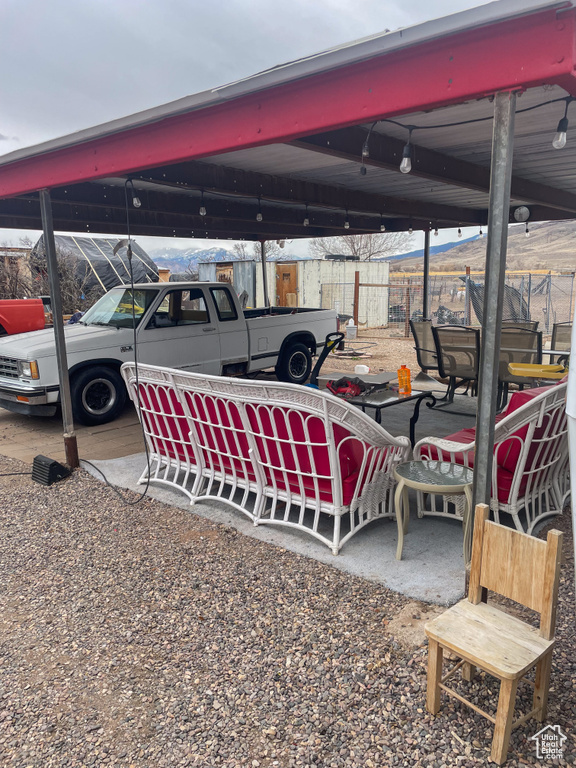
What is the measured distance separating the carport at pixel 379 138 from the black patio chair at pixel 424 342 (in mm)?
1801

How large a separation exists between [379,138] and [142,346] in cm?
408

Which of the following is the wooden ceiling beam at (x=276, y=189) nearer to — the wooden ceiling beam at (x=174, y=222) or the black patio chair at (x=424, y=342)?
the wooden ceiling beam at (x=174, y=222)

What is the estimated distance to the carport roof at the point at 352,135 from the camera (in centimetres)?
237

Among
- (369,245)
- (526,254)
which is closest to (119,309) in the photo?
(369,245)

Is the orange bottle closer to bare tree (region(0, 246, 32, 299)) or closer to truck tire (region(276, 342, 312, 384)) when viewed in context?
truck tire (region(276, 342, 312, 384))

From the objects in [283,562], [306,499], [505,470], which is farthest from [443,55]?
[283,562]

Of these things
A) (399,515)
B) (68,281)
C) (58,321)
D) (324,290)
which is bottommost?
(399,515)

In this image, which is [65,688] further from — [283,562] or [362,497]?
[362,497]

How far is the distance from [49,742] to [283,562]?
5.26 feet

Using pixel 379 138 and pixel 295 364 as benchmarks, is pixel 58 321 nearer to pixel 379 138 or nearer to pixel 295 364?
pixel 379 138

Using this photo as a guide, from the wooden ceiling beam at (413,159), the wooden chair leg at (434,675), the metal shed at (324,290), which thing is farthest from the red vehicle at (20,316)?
the wooden chair leg at (434,675)

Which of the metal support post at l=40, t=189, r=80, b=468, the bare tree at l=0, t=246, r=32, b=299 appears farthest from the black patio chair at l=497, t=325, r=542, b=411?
the bare tree at l=0, t=246, r=32, b=299

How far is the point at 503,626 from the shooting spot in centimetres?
212

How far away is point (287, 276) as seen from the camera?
20812mm
